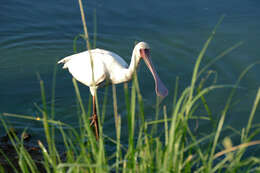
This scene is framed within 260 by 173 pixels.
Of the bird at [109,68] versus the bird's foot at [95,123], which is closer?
the bird at [109,68]

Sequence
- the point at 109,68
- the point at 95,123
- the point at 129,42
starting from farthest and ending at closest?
the point at 129,42 < the point at 95,123 < the point at 109,68

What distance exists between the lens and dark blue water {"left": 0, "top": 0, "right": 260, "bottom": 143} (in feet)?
18.0

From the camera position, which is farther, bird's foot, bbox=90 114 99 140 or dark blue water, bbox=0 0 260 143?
dark blue water, bbox=0 0 260 143

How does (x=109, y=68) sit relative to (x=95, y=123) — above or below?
above

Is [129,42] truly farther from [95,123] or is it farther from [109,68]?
[95,123]

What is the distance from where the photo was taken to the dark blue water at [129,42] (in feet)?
18.0

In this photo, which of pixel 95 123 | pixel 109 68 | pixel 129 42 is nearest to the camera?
pixel 109 68

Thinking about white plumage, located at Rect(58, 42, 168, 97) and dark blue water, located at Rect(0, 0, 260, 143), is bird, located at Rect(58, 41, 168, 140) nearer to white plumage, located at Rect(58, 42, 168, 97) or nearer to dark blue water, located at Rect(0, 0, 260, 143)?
white plumage, located at Rect(58, 42, 168, 97)

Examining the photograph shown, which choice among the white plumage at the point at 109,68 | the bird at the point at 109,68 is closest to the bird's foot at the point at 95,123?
the bird at the point at 109,68

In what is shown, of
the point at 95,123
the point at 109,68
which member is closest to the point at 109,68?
the point at 109,68

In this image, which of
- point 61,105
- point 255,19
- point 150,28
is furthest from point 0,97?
point 255,19

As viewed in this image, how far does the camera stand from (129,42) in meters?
6.79

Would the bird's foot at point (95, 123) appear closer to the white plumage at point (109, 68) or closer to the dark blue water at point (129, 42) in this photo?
the dark blue water at point (129, 42)

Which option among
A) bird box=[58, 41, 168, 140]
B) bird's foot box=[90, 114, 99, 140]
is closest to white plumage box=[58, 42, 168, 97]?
bird box=[58, 41, 168, 140]
